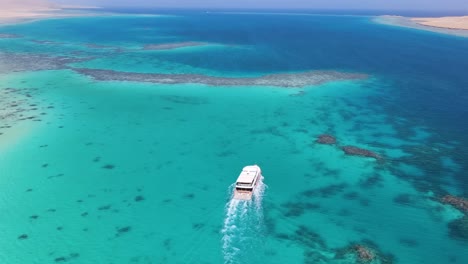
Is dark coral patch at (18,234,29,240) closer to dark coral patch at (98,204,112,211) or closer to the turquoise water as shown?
the turquoise water

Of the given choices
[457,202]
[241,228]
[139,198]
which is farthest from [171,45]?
[457,202]

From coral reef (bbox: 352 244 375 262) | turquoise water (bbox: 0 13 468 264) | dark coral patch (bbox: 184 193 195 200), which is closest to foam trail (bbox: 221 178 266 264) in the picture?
turquoise water (bbox: 0 13 468 264)

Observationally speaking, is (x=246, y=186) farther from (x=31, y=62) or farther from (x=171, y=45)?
(x=171, y=45)

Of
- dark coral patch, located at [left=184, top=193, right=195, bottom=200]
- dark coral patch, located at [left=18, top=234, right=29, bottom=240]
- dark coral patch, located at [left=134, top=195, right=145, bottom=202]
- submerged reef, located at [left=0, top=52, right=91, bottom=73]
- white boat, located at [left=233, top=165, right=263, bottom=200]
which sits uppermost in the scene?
submerged reef, located at [left=0, top=52, right=91, bottom=73]

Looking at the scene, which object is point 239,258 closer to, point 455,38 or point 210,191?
point 210,191

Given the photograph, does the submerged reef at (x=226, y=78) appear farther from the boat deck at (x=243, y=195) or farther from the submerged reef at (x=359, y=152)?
the boat deck at (x=243, y=195)

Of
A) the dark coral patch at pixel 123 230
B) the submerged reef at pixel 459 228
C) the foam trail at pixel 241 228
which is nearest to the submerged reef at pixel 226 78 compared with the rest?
the foam trail at pixel 241 228
